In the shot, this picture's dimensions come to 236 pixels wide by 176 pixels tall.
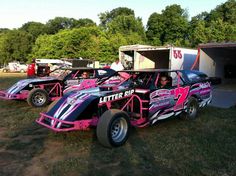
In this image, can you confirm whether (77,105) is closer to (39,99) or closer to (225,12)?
(39,99)

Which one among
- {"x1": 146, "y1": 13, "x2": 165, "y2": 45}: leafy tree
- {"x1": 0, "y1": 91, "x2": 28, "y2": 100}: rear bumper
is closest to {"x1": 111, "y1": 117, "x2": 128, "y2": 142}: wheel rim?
{"x1": 0, "y1": 91, "x2": 28, "y2": 100}: rear bumper

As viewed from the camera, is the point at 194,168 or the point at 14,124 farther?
the point at 14,124

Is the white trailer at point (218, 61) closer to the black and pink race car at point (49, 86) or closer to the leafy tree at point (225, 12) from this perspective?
the black and pink race car at point (49, 86)

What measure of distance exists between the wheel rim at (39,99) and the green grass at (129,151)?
2.18 m

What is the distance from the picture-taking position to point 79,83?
10.2 m

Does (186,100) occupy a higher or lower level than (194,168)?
higher

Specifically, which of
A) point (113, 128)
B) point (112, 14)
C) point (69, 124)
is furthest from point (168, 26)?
point (69, 124)

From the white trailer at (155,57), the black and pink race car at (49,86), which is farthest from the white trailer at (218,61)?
the black and pink race car at (49,86)

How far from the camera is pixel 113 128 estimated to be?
213 inches

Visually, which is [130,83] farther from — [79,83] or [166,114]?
[79,83]

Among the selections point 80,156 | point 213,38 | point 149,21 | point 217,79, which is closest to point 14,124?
point 80,156

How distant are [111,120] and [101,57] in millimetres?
37751

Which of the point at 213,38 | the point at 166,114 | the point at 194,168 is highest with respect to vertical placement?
the point at 213,38

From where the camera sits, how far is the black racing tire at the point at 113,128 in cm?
517
